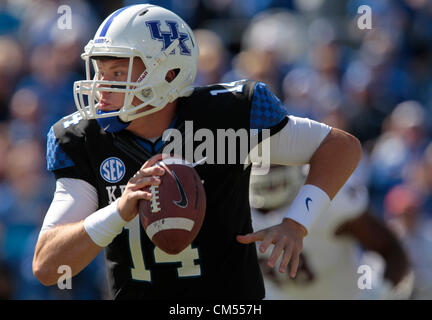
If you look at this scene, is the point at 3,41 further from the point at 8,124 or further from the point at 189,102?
the point at 189,102

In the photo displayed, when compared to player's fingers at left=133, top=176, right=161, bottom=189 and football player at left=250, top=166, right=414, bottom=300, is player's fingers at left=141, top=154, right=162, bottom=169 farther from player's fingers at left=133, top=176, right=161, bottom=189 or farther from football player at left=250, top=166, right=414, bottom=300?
football player at left=250, top=166, right=414, bottom=300

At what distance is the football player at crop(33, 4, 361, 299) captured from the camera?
3.06 metres

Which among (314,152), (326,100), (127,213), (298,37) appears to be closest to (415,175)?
(326,100)

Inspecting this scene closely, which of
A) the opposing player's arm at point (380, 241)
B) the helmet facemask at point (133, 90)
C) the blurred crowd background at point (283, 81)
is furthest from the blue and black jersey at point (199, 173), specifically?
the blurred crowd background at point (283, 81)

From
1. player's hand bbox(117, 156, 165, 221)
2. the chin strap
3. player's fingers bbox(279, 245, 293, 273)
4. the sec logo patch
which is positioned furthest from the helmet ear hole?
player's fingers bbox(279, 245, 293, 273)

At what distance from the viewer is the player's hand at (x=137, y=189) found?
277 centimetres

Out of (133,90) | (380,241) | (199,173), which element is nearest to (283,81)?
(380,241)

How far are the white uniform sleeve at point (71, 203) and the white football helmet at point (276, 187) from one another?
6.09ft

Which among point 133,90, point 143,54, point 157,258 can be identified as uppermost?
point 143,54

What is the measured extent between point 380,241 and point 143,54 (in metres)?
2.24

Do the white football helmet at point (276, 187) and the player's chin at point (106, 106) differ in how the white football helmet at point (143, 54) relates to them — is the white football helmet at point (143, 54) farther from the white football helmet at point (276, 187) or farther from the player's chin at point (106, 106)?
the white football helmet at point (276, 187)

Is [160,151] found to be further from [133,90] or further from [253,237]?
[253,237]

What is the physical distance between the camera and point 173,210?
2.79 meters
